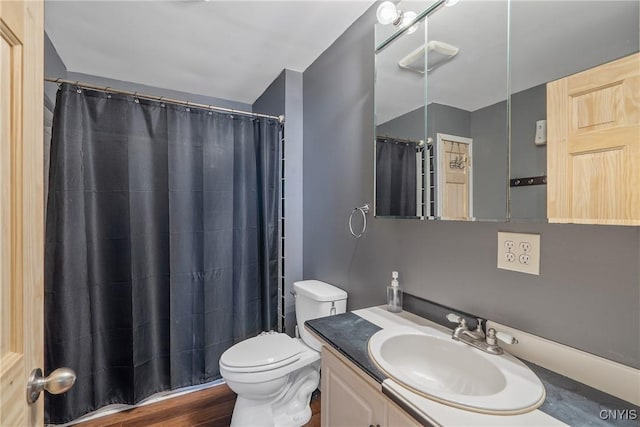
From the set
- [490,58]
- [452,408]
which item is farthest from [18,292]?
[490,58]

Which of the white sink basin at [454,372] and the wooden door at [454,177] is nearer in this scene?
the white sink basin at [454,372]

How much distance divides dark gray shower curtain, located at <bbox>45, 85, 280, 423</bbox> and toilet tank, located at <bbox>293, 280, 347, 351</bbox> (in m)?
0.43

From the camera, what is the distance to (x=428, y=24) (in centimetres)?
118

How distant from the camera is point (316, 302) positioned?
1.71 metres

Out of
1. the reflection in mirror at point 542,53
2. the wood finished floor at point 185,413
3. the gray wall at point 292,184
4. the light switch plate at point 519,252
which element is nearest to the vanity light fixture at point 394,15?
the reflection in mirror at point 542,53

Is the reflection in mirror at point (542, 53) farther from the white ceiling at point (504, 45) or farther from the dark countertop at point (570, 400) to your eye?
the dark countertop at point (570, 400)

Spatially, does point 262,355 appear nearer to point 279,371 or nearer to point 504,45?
point 279,371

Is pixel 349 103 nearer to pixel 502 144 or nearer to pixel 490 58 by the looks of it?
pixel 490 58

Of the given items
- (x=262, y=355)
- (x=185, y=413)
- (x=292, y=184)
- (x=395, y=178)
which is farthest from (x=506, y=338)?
(x=185, y=413)

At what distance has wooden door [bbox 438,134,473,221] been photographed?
3.43 feet

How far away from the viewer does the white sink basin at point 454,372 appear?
70 centimetres

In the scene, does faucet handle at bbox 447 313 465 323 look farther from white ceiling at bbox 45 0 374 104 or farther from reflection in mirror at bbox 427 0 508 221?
white ceiling at bbox 45 0 374 104

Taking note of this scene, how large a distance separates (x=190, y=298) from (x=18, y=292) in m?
1.49

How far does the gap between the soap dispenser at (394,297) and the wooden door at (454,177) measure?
389 millimetres
